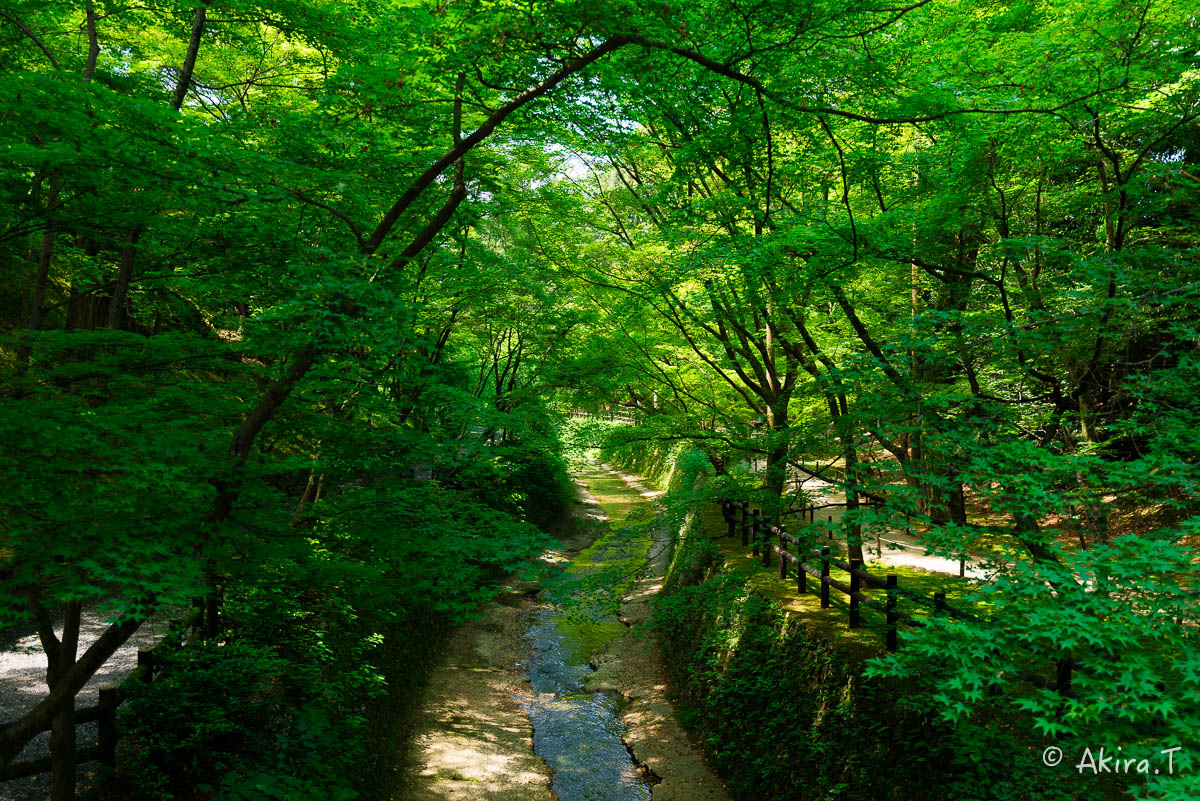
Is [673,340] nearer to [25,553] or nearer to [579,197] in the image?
[579,197]

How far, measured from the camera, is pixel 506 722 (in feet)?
30.2

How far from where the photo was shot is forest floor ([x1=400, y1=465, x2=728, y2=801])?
757cm

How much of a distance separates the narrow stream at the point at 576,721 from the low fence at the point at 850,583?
11.9 ft

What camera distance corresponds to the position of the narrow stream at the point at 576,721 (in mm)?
7742

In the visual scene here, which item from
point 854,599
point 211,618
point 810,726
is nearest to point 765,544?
point 854,599

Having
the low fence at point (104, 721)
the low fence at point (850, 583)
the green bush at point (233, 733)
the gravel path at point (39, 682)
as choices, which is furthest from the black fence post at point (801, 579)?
the gravel path at point (39, 682)

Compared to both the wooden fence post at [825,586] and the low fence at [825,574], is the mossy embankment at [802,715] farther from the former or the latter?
the low fence at [825,574]

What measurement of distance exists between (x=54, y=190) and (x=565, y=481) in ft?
62.1

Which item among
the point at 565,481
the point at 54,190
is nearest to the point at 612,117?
the point at 54,190

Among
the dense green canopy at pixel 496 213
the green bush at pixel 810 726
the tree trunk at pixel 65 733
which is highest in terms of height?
the dense green canopy at pixel 496 213

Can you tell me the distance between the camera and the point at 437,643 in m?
11.4

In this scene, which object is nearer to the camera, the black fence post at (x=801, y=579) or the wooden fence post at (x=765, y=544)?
the black fence post at (x=801, y=579)

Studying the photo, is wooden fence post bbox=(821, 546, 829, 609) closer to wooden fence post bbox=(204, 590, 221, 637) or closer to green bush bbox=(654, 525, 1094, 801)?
green bush bbox=(654, 525, 1094, 801)

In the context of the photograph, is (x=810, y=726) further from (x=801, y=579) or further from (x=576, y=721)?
(x=576, y=721)
